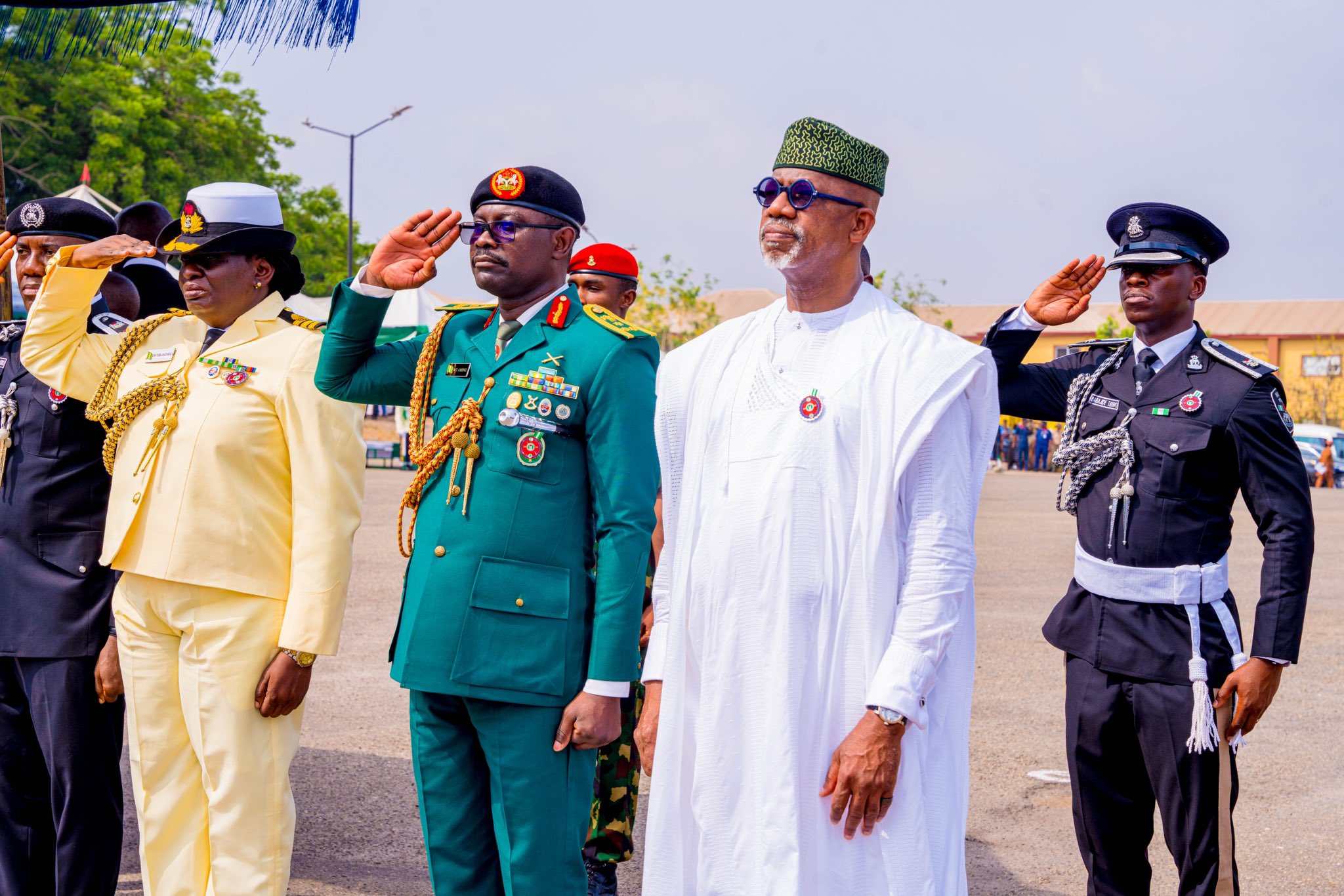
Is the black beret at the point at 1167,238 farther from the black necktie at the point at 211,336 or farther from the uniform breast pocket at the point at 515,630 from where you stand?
the black necktie at the point at 211,336

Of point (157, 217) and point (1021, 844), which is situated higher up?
point (157, 217)

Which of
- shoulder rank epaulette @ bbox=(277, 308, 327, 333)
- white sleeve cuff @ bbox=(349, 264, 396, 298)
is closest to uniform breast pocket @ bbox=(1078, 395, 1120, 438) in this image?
white sleeve cuff @ bbox=(349, 264, 396, 298)

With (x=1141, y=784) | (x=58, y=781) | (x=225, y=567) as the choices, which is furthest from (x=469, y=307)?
Result: (x=1141, y=784)

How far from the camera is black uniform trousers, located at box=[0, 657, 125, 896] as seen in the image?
4180mm

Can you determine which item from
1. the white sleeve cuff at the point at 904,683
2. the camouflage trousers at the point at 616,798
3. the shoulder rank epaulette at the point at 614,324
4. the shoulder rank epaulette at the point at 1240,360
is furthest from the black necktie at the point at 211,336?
the shoulder rank epaulette at the point at 1240,360

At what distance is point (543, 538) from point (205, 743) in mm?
1217

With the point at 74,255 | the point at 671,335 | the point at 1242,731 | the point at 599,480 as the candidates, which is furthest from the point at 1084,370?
the point at 671,335

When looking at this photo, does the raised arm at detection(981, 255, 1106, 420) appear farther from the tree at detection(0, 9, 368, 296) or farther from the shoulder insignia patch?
the tree at detection(0, 9, 368, 296)

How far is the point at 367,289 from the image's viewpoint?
3.60 metres

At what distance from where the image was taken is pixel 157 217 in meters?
5.86

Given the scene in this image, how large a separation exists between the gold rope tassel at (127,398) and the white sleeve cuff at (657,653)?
1719mm

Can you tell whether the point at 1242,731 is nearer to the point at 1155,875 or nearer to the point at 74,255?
the point at 1155,875

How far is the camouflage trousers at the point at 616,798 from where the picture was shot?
4.88m

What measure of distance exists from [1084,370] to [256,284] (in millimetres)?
2733
